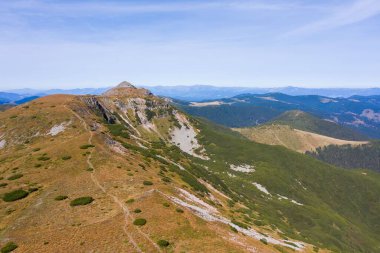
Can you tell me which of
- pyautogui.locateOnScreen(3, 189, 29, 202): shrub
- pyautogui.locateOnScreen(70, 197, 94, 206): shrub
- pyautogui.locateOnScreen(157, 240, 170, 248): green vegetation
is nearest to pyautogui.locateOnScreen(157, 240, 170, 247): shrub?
pyautogui.locateOnScreen(157, 240, 170, 248): green vegetation

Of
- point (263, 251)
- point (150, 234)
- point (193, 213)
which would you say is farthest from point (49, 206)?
point (263, 251)

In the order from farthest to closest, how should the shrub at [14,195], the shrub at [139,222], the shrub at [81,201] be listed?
the shrub at [14,195], the shrub at [81,201], the shrub at [139,222]

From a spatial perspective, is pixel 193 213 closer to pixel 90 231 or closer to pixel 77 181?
pixel 90 231

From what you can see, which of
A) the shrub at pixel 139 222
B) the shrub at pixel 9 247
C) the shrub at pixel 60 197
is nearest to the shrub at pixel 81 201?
the shrub at pixel 60 197

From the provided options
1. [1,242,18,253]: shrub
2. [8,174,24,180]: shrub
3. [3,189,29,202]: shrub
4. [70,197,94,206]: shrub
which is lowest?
[1,242,18,253]: shrub

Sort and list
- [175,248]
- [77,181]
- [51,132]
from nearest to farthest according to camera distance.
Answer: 1. [175,248]
2. [77,181]
3. [51,132]

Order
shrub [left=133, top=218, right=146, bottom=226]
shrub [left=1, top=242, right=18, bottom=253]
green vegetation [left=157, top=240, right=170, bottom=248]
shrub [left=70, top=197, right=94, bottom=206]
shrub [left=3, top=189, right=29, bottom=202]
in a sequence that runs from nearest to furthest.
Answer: shrub [left=1, top=242, right=18, bottom=253] < green vegetation [left=157, top=240, right=170, bottom=248] < shrub [left=133, top=218, right=146, bottom=226] < shrub [left=70, top=197, right=94, bottom=206] < shrub [left=3, top=189, right=29, bottom=202]

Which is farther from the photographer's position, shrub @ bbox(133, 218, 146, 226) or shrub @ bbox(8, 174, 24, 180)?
shrub @ bbox(8, 174, 24, 180)

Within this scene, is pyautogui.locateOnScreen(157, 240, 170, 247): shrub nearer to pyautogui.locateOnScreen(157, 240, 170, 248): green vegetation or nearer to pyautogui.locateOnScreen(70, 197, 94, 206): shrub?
pyautogui.locateOnScreen(157, 240, 170, 248): green vegetation

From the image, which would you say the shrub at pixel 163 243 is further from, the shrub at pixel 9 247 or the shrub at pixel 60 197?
the shrub at pixel 60 197
